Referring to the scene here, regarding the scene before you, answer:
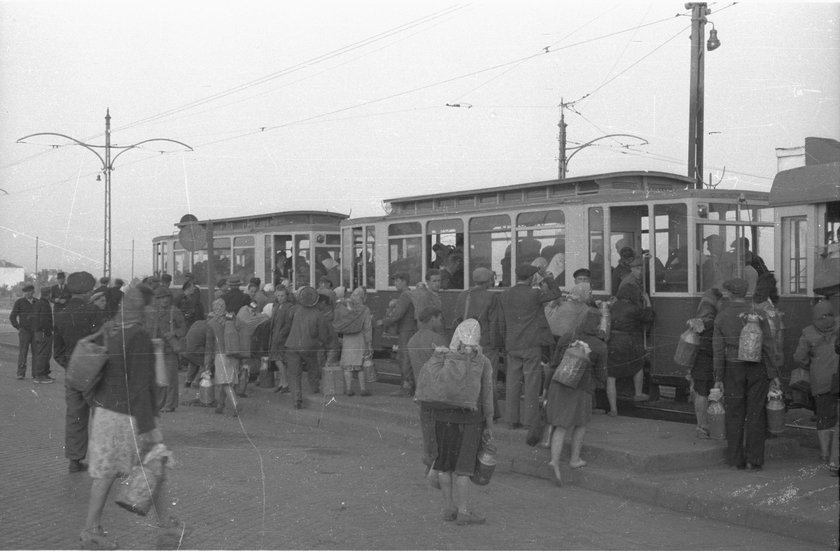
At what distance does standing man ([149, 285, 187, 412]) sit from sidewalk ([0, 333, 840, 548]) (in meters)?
2.77

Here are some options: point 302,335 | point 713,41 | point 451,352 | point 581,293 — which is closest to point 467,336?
point 451,352

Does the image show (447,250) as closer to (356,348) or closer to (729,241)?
(356,348)

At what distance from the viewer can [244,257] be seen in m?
23.2

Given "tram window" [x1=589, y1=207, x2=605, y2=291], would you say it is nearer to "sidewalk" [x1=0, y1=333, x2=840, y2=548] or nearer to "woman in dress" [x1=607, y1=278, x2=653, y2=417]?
"woman in dress" [x1=607, y1=278, x2=653, y2=417]

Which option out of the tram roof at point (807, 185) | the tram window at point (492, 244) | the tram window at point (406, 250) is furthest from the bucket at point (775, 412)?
the tram window at point (406, 250)

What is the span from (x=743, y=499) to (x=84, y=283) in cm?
880

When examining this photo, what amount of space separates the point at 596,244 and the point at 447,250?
3396 mm

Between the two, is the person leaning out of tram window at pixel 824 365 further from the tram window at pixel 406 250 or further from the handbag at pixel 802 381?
the tram window at pixel 406 250

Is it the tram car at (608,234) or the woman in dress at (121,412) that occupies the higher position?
the tram car at (608,234)

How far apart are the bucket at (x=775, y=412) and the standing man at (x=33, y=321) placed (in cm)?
1369

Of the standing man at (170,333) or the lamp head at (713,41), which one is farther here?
the lamp head at (713,41)

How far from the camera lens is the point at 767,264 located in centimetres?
1298

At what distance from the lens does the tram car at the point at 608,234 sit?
12656 mm

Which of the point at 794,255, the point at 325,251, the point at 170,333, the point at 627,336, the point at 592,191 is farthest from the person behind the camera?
the point at 325,251
